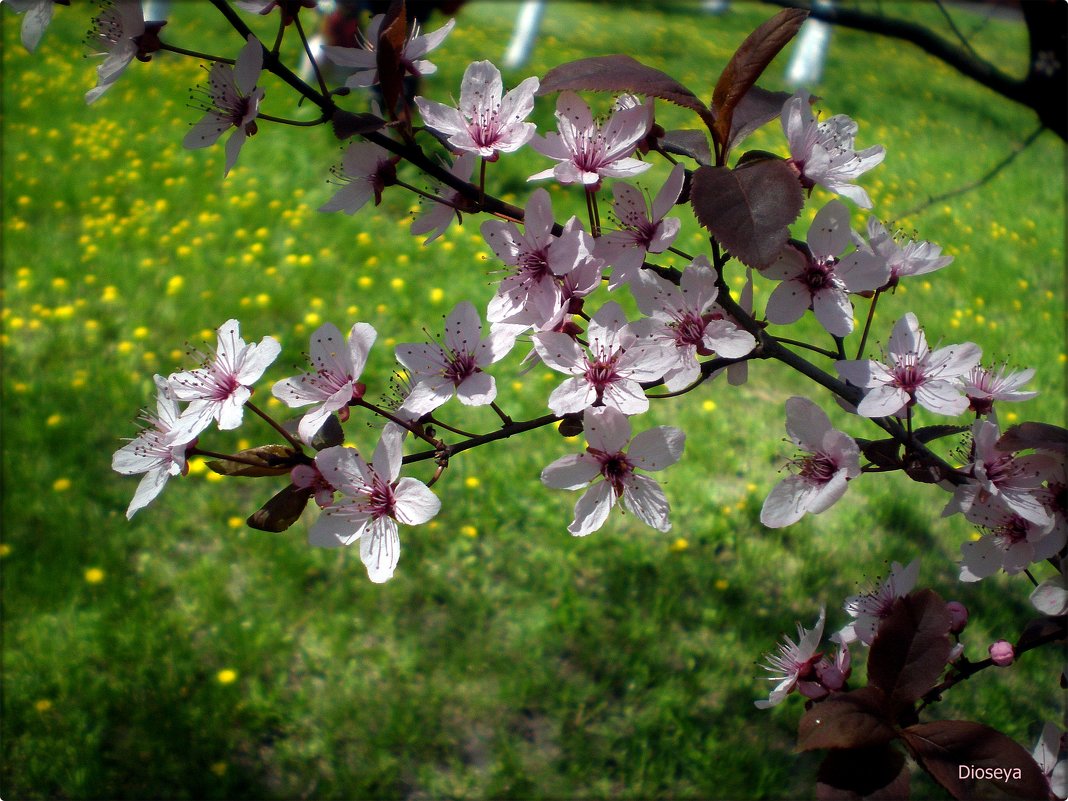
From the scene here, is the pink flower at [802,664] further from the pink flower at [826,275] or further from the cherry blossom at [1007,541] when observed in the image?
the pink flower at [826,275]

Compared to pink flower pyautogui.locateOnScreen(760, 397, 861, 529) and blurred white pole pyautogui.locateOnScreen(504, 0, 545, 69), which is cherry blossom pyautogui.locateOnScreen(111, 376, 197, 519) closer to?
pink flower pyautogui.locateOnScreen(760, 397, 861, 529)

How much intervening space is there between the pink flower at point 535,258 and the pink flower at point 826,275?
0.69ft

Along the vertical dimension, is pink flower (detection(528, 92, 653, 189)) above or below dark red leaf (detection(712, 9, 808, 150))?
below

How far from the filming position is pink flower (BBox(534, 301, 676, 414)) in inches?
35.5

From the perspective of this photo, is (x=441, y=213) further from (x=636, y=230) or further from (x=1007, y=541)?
(x=1007, y=541)

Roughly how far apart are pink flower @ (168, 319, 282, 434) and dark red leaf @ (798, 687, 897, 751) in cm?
73

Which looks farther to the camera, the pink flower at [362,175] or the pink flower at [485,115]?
the pink flower at [362,175]

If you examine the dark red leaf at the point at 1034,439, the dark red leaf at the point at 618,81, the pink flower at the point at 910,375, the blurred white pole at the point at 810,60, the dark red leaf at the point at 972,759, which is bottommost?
the blurred white pole at the point at 810,60

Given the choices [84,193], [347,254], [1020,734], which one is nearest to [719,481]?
[1020,734]

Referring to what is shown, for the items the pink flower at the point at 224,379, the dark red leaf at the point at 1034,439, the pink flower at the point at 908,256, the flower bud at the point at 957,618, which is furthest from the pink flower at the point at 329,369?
the flower bud at the point at 957,618

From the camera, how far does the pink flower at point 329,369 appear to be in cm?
100

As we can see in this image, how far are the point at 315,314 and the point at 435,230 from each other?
278 centimetres

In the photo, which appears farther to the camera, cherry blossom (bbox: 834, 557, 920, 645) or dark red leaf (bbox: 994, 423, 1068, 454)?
cherry blossom (bbox: 834, 557, 920, 645)

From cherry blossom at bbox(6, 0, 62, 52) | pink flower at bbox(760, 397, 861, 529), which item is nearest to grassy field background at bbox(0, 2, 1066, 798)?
pink flower at bbox(760, 397, 861, 529)
